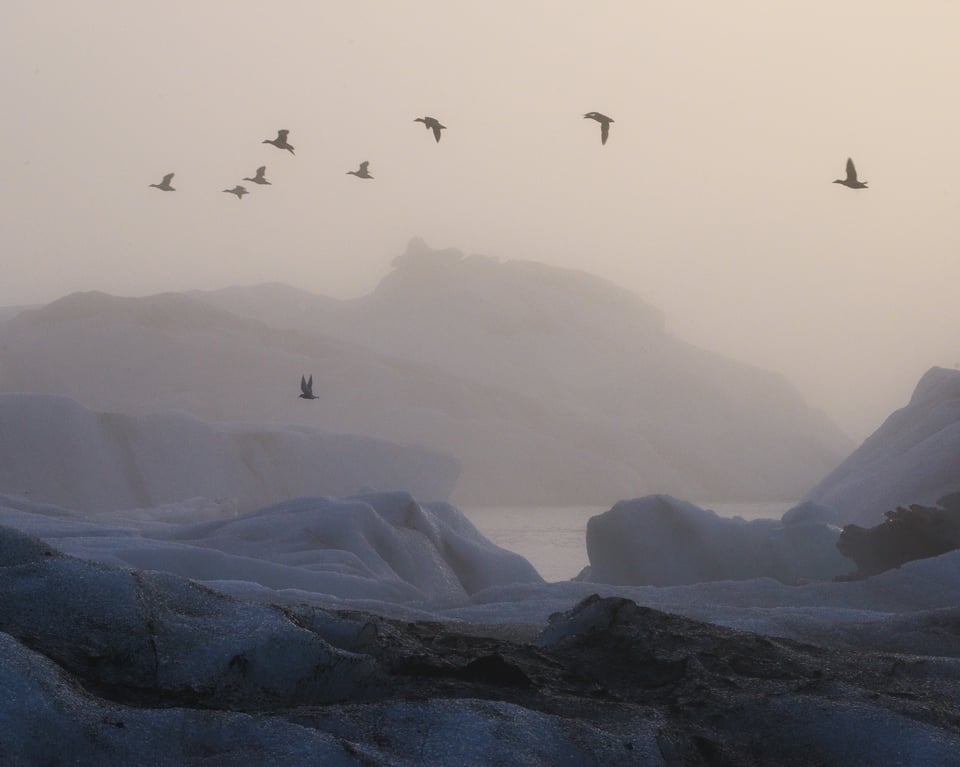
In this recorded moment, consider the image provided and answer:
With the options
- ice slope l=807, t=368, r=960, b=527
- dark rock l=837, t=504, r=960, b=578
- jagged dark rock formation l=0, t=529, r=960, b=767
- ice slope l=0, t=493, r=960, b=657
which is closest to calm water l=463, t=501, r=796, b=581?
ice slope l=807, t=368, r=960, b=527

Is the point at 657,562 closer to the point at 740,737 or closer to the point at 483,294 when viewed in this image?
the point at 740,737

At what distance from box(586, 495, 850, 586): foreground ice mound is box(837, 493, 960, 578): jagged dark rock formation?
126cm

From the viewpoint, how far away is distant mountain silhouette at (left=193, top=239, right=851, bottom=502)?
6297 cm

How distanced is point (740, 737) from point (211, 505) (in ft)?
60.1

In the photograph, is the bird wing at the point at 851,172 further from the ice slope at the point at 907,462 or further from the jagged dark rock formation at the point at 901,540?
the ice slope at the point at 907,462

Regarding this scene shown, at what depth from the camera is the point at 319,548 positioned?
12.3 metres

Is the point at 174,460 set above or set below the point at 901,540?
below

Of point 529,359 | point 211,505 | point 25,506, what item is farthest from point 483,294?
point 25,506

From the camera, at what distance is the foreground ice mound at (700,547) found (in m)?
14.4

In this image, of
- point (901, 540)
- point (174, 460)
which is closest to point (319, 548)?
point (901, 540)

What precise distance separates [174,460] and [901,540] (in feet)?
52.1

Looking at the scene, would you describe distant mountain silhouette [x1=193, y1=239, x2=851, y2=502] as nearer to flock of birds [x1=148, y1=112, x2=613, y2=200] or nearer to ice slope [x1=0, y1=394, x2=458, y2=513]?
ice slope [x1=0, y1=394, x2=458, y2=513]

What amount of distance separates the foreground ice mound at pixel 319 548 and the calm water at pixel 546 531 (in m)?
7.77

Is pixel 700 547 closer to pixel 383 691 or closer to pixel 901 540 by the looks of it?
pixel 901 540
